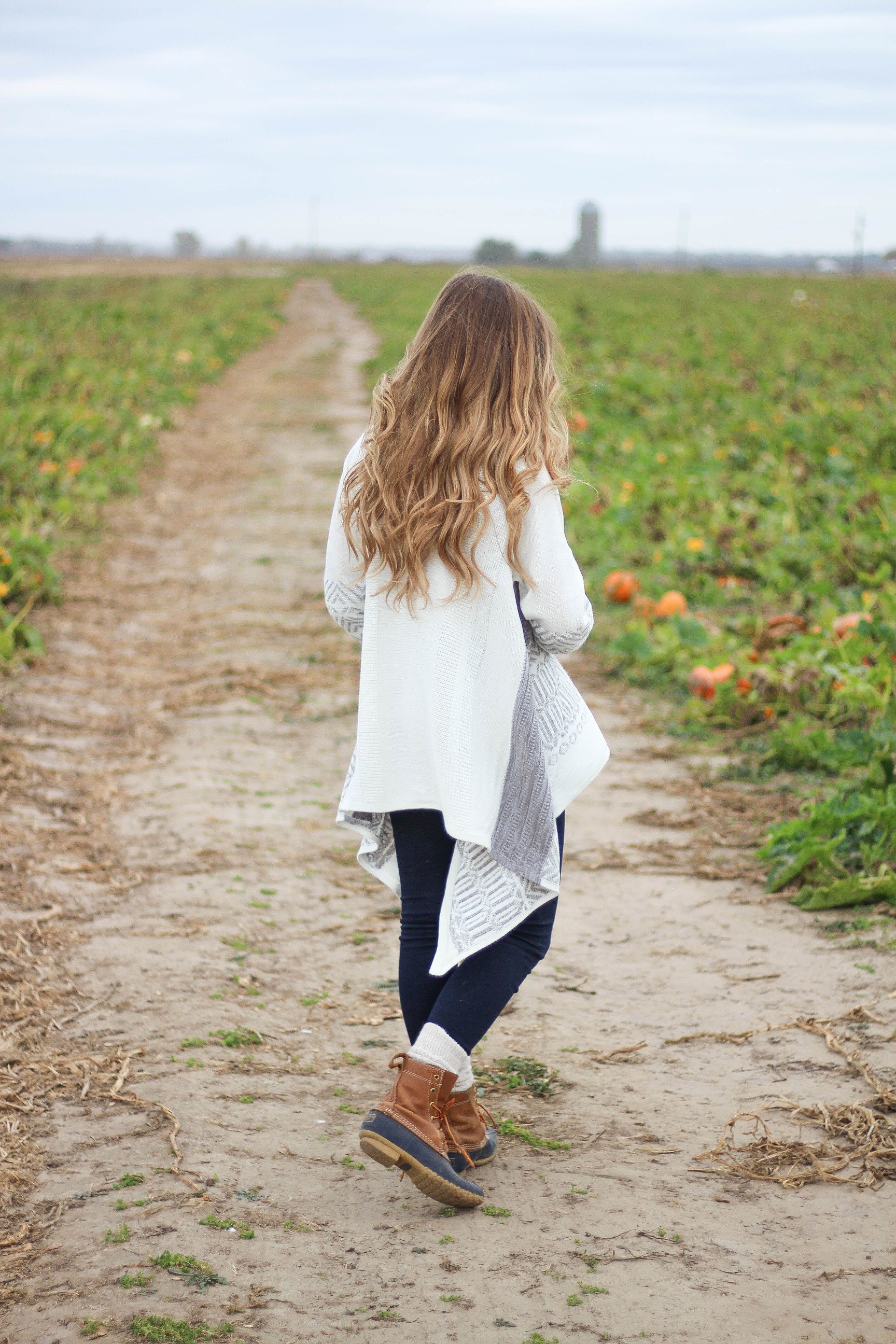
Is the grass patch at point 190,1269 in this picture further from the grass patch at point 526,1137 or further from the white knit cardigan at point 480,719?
the grass patch at point 526,1137

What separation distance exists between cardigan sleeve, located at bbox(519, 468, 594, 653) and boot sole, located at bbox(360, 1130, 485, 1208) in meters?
0.95

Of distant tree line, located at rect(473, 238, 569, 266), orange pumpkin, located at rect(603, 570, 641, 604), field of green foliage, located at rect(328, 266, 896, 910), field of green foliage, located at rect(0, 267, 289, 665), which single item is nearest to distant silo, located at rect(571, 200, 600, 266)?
field of green foliage, located at rect(0, 267, 289, 665)

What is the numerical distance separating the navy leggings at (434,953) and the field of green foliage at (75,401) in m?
4.01

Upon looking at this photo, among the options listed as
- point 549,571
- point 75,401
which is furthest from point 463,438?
point 75,401

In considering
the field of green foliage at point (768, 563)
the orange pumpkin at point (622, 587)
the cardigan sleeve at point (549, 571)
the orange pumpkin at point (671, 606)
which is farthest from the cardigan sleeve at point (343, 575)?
the orange pumpkin at point (622, 587)

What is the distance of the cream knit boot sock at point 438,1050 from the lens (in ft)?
6.96

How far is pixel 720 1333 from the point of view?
182 centimetres

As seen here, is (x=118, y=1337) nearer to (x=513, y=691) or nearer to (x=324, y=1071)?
(x=324, y=1071)

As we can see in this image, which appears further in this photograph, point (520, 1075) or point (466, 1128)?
point (520, 1075)

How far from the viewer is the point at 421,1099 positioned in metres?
2.12

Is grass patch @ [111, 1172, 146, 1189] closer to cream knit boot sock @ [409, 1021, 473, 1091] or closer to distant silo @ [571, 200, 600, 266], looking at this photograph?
cream knit boot sock @ [409, 1021, 473, 1091]

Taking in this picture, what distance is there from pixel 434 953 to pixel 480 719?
466 millimetres

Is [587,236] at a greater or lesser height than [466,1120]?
greater

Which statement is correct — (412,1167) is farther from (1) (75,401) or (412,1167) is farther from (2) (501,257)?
(1) (75,401)
